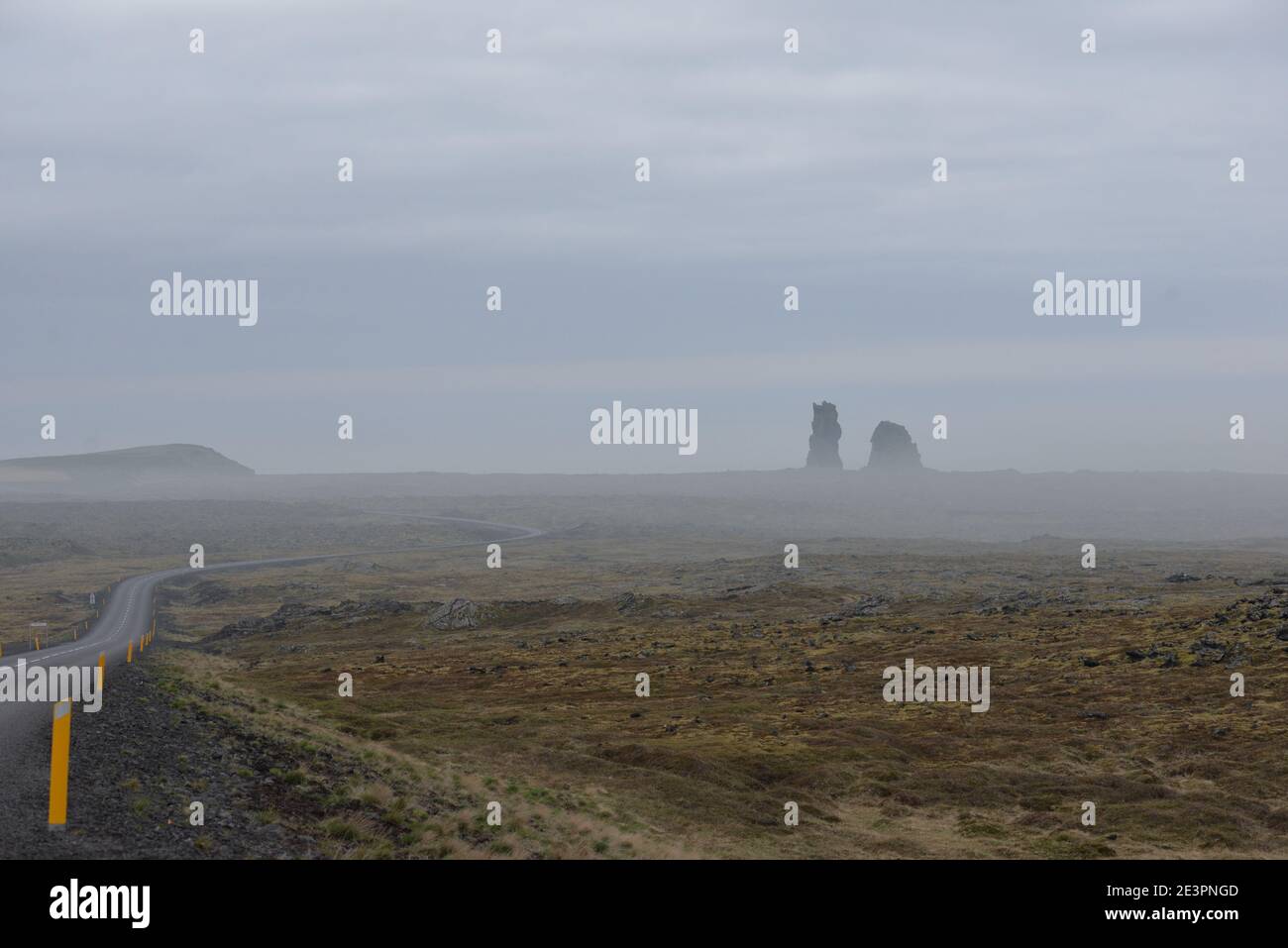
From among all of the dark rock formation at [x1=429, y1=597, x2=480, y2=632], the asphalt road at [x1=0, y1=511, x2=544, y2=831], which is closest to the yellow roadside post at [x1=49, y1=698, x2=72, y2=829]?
the asphalt road at [x1=0, y1=511, x2=544, y2=831]

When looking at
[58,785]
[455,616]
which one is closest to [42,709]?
[58,785]

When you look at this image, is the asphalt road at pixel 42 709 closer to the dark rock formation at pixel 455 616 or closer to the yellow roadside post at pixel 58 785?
the yellow roadside post at pixel 58 785

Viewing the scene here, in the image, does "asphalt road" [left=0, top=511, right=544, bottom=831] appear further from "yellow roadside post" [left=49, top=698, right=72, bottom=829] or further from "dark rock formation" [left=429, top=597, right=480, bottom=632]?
"dark rock formation" [left=429, top=597, right=480, bottom=632]

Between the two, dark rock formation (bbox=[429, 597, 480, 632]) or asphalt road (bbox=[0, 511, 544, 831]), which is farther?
dark rock formation (bbox=[429, 597, 480, 632])

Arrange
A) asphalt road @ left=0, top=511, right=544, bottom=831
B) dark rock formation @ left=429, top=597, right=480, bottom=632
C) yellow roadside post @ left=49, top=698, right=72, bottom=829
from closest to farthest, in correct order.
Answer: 1. yellow roadside post @ left=49, top=698, right=72, bottom=829
2. asphalt road @ left=0, top=511, right=544, bottom=831
3. dark rock formation @ left=429, top=597, right=480, bottom=632

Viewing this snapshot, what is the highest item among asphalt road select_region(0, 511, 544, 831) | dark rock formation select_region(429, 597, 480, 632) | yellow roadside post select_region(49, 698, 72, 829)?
yellow roadside post select_region(49, 698, 72, 829)

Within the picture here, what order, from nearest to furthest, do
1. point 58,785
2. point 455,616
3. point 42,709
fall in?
point 58,785
point 42,709
point 455,616

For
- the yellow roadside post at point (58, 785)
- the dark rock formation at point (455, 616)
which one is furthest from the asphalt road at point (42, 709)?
the dark rock formation at point (455, 616)

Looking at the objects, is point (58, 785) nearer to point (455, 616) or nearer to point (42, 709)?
point (42, 709)

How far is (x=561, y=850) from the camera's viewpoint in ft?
66.0

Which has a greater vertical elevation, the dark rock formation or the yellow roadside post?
the yellow roadside post

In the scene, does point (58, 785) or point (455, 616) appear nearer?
point (58, 785)
